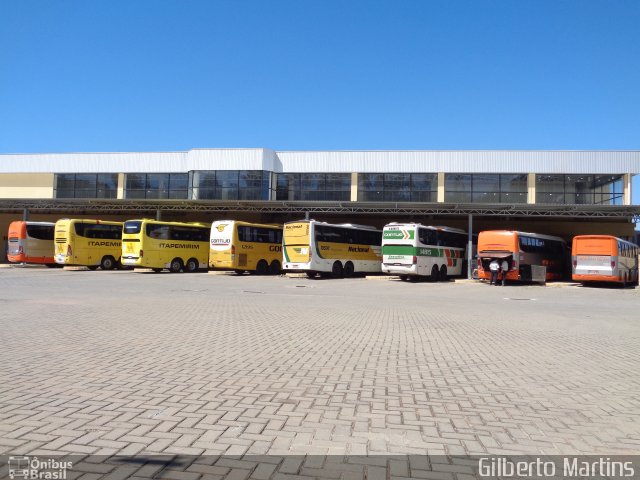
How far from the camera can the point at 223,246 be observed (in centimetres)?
3147

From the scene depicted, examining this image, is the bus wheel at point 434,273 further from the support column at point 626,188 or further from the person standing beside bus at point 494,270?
the support column at point 626,188

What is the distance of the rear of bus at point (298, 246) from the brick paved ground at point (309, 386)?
17.9 meters

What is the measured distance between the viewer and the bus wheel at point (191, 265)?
111 feet

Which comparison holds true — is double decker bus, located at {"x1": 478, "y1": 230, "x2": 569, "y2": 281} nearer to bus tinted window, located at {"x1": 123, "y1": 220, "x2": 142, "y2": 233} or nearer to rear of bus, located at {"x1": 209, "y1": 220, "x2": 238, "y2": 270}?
rear of bus, located at {"x1": 209, "y1": 220, "x2": 238, "y2": 270}

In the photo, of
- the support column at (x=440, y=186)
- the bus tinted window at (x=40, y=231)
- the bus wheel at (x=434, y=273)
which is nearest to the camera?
the bus wheel at (x=434, y=273)

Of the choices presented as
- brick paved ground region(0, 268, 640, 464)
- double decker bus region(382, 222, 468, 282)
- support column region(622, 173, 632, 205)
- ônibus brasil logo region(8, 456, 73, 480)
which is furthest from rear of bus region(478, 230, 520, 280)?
ônibus brasil logo region(8, 456, 73, 480)

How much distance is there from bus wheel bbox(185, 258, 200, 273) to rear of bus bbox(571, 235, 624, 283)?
74.5ft

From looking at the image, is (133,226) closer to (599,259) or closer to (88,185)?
(88,185)

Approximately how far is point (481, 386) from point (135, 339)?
17.7ft

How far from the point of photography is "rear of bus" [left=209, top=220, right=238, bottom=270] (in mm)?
31188

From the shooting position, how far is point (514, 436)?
14.1ft

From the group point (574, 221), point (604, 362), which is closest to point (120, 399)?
point (604, 362)

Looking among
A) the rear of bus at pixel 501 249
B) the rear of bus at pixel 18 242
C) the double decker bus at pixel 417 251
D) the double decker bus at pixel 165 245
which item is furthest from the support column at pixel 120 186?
the rear of bus at pixel 501 249

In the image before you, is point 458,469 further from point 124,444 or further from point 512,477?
point 124,444
